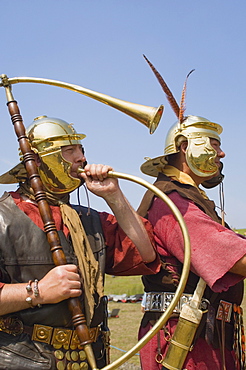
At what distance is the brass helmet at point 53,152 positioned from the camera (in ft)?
9.75

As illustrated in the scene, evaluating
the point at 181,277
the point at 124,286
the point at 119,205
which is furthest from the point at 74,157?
the point at 124,286

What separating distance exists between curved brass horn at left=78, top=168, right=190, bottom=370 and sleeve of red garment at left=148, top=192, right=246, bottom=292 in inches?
23.3

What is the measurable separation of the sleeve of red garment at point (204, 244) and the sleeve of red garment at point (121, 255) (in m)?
Result: 0.23

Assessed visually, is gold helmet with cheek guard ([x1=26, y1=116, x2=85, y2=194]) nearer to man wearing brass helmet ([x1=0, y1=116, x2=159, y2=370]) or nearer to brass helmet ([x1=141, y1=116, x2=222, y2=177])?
man wearing brass helmet ([x1=0, y1=116, x2=159, y2=370])

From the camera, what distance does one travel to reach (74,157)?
3064 mm

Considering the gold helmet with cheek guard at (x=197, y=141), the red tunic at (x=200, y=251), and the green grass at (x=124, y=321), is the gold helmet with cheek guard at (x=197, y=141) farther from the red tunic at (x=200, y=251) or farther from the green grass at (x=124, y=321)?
the green grass at (x=124, y=321)

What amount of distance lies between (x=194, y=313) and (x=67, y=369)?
102 centimetres

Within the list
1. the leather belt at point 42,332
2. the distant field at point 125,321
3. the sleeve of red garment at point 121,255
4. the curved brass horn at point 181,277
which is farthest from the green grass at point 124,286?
the curved brass horn at point 181,277

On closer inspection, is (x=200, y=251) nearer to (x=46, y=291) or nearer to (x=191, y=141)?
(x=191, y=141)

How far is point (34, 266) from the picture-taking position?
271 cm

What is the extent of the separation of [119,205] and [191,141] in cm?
113

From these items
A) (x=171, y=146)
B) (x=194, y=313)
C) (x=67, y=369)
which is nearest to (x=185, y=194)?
(x=171, y=146)

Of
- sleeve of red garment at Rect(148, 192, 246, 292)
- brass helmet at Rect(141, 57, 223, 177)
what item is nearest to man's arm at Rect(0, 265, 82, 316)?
sleeve of red garment at Rect(148, 192, 246, 292)

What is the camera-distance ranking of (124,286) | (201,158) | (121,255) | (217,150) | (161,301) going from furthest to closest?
1. (124,286)
2. (217,150)
3. (201,158)
4. (161,301)
5. (121,255)
